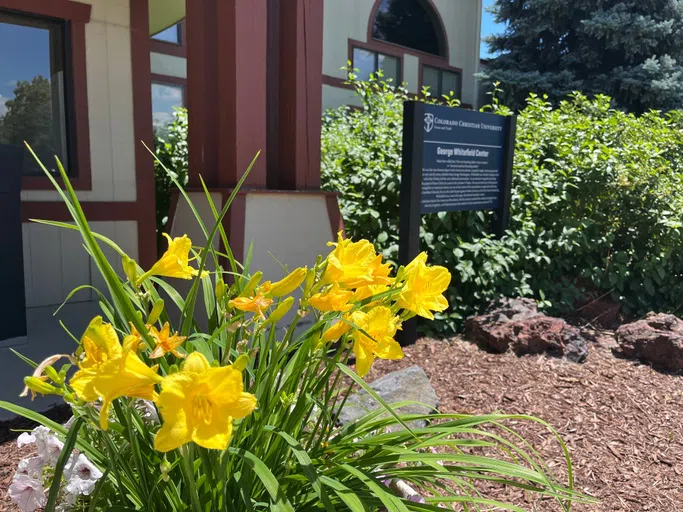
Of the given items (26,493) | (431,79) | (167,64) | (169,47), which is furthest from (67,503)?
(431,79)

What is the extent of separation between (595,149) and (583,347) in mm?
2764

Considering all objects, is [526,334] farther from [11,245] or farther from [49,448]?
[11,245]

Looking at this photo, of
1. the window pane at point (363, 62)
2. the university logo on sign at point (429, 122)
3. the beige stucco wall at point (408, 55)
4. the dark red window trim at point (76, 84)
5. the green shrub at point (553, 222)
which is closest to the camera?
the university logo on sign at point (429, 122)

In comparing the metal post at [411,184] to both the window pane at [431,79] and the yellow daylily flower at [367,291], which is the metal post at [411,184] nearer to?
the yellow daylily flower at [367,291]

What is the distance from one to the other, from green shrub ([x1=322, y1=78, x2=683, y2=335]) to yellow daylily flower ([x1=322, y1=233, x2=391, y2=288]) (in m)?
3.01

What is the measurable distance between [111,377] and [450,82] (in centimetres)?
1471

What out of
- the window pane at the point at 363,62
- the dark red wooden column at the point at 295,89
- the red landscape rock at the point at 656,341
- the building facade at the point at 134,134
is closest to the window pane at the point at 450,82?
the window pane at the point at 363,62

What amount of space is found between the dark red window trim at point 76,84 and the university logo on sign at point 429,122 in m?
2.80

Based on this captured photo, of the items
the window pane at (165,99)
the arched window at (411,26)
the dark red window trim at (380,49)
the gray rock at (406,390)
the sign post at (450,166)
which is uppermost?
the arched window at (411,26)

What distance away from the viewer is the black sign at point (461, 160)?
4039 mm

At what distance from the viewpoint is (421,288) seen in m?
1.26

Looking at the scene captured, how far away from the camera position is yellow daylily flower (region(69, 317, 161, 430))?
31.2 inches

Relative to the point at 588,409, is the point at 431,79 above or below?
above

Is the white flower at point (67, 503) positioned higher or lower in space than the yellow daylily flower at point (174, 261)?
lower
